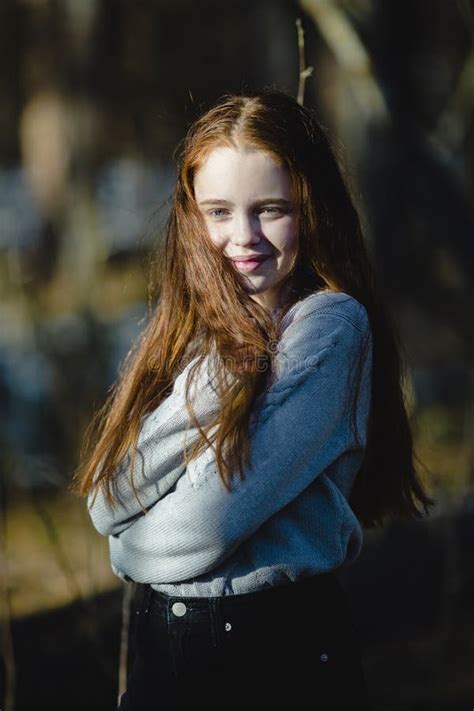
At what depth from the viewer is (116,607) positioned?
11.4 ft

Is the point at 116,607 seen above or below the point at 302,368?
below

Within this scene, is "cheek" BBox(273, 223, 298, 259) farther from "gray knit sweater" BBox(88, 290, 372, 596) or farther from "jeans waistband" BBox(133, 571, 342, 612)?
"jeans waistband" BBox(133, 571, 342, 612)

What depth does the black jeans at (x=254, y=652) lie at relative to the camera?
1576 millimetres

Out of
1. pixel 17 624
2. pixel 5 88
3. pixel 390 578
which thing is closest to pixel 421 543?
pixel 390 578

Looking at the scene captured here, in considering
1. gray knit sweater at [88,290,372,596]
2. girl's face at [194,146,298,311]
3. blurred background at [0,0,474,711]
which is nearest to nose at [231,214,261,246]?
girl's face at [194,146,298,311]

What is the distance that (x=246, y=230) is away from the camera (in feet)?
5.29

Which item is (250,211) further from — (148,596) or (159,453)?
(148,596)

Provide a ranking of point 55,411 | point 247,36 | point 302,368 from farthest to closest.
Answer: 1. point 247,36
2. point 55,411
3. point 302,368

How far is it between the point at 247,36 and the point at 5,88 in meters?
2.37

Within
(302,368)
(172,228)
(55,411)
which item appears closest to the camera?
(302,368)

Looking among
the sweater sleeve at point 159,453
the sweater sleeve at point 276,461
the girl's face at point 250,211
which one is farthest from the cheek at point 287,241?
the sweater sleeve at point 159,453

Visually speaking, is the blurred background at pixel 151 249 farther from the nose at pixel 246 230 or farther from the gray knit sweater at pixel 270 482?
the gray knit sweater at pixel 270 482

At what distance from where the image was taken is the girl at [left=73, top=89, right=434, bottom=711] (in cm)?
154

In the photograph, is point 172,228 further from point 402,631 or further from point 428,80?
point 428,80
